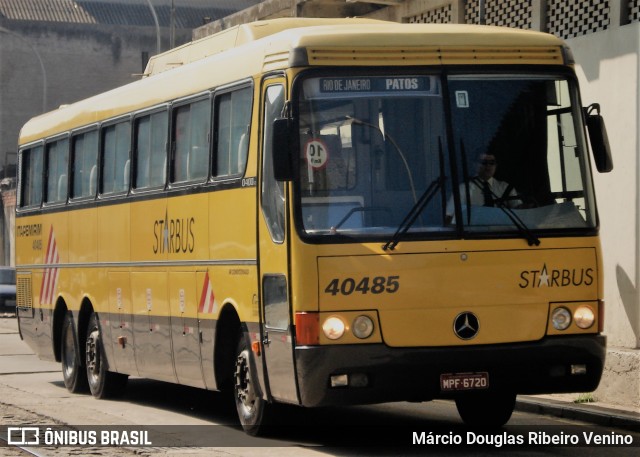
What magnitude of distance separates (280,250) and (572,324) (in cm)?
226

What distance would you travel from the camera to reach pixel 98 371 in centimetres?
1666

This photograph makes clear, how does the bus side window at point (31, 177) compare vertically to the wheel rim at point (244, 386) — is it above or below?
above

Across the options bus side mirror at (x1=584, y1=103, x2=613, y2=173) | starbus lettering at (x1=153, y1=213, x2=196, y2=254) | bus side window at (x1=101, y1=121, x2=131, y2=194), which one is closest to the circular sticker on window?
bus side mirror at (x1=584, y1=103, x2=613, y2=173)

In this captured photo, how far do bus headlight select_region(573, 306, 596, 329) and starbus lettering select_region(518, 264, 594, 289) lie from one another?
19 centimetres

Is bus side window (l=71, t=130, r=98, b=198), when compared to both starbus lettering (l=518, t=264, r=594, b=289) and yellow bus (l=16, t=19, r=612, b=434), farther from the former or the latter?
starbus lettering (l=518, t=264, r=594, b=289)

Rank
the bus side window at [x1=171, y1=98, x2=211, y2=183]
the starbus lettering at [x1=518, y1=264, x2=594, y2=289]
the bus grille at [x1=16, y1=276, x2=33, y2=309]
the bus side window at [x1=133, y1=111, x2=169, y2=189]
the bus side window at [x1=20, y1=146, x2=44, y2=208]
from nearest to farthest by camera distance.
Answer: the starbus lettering at [x1=518, y1=264, x2=594, y2=289], the bus side window at [x1=171, y1=98, x2=211, y2=183], the bus side window at [x1=133, y1=111, x2=169, y2=189], the bus side window at [x1=20, y1=146, x2=44, y2=208], the bus grille at [x1=16, y1=276, x2=33, y2=309]

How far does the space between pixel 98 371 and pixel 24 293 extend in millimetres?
3499

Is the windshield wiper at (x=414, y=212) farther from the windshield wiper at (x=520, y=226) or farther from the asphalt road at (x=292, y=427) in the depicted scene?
the asphalt road at (x=292, y=427)

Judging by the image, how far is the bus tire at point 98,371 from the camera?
16484 mm

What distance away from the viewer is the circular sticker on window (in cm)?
1078

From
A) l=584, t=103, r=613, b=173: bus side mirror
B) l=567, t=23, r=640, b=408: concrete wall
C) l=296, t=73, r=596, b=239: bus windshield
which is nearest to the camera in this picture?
l=296, t=73, r=596, b=239: bus windshield

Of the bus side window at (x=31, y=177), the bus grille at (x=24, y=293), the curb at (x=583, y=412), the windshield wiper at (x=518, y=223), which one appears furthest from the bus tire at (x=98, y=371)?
the windshield wiper at (x=518, y=223)

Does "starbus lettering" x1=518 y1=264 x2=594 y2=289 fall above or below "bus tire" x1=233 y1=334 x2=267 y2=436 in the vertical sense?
above

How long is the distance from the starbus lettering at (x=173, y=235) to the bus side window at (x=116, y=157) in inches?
52.3
